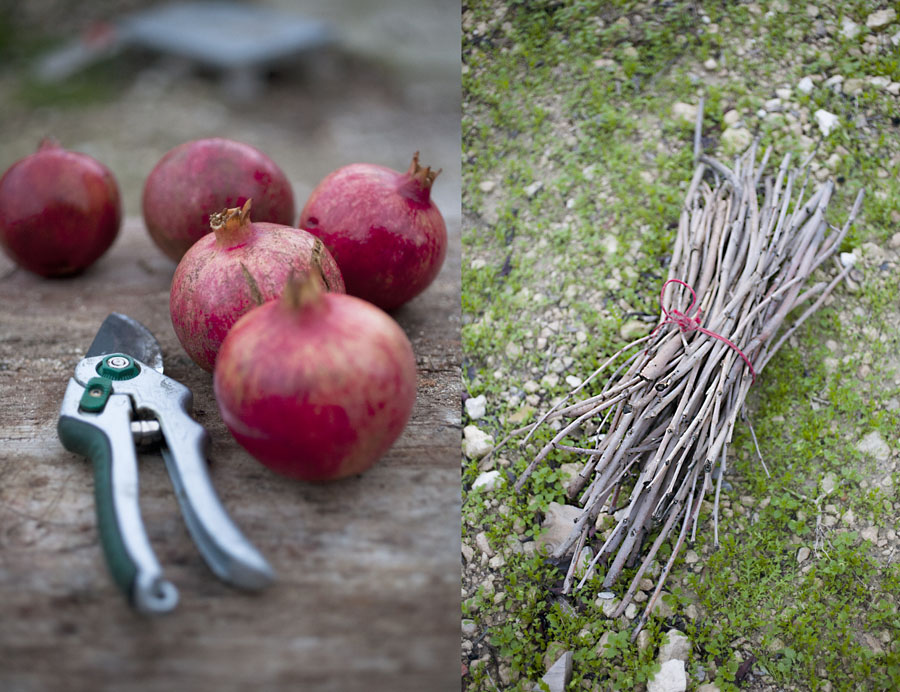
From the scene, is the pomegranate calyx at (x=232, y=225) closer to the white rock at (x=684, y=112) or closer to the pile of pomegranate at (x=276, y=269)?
the pile of pomegranate at (x=276, y=269)

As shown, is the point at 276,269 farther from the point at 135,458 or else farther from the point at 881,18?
the point at 881,18

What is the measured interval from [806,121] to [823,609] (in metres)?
Result: 1.29

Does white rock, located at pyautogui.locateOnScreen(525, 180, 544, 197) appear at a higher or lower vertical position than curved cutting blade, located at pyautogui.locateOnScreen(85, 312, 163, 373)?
higher

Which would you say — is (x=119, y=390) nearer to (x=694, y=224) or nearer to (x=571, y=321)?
(x=571, y=321)

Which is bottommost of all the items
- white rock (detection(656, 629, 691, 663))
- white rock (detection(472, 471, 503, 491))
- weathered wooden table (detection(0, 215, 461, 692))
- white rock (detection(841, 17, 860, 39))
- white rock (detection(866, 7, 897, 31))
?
white rock (detection(656, 629, 691, 663))

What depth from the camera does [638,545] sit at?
1293 mm

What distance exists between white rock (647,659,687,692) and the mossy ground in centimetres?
2

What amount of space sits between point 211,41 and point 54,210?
3.71m

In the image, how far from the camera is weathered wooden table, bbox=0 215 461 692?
892 millimetres

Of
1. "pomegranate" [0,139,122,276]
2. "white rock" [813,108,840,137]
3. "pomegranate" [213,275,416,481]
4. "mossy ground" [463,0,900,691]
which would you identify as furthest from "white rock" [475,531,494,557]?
"white rock" [813,108,840,137]

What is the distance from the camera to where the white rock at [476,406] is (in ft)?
5.11

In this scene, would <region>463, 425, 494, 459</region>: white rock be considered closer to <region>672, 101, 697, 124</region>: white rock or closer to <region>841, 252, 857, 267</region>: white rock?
<region>841, 252, 857, 267</region>: white rock

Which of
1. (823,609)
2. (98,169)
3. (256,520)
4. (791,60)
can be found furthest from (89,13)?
(823,609)

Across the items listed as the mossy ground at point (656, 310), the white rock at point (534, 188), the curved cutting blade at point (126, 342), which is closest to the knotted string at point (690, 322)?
the mossy ground at point (656, 310)
